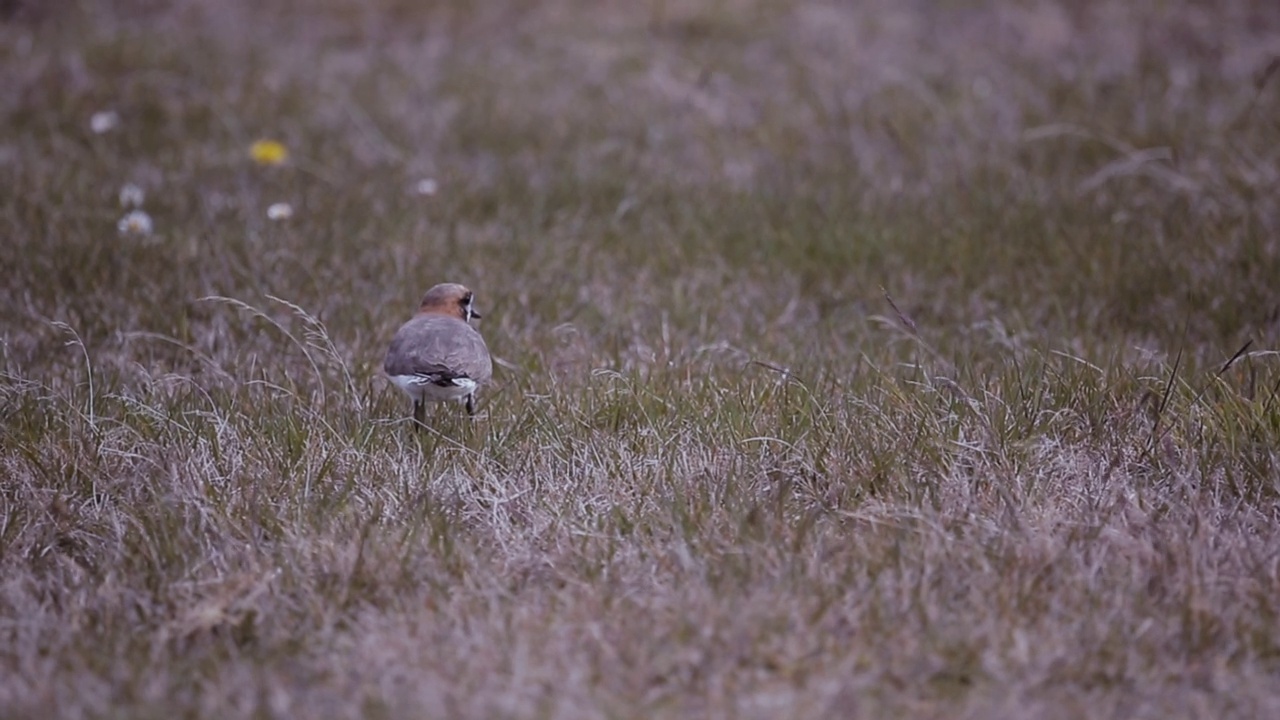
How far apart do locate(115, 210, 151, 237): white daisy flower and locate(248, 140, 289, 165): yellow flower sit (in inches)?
42.2

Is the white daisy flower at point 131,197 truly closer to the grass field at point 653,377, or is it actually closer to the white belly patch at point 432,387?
the grass field at point 653,377

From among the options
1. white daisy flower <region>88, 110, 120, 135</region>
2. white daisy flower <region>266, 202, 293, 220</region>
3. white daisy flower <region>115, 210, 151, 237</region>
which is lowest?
white daisy flower <region>88, 110, 120, 135</region>

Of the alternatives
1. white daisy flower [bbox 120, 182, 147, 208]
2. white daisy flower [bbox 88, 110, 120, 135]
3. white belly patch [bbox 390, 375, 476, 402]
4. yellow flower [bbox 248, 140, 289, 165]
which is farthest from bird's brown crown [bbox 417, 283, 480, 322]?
white daisy flower [bbox 88, 110, 120, 135]

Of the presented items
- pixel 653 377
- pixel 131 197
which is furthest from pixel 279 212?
pixel 653 377

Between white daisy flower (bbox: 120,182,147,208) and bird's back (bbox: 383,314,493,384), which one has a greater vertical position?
bird's back (bbox: 383,314,493,384)

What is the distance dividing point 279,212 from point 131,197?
90cm

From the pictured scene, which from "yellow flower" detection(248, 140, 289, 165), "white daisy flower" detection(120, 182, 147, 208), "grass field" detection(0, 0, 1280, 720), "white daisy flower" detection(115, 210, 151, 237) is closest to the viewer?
"grass field" detection(0, 0, 1280, 720)

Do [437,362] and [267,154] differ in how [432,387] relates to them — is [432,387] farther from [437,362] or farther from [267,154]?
[267,154]

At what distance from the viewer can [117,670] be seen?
9.61 feet

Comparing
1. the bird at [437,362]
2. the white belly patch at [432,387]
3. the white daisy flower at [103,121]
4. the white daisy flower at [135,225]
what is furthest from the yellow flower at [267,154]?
the white belly patch at [432,387]

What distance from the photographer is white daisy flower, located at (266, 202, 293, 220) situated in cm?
624

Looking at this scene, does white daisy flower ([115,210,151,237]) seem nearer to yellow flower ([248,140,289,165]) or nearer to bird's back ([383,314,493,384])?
yellow flower ([248,140,289,165])

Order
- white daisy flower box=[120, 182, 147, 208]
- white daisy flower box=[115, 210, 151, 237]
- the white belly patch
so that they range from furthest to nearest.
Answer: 1. white daisy flower box=[120, 182, 147, 208]
2. white daisy flower box=[115, 210, 151, 237]
3. the white belly patch

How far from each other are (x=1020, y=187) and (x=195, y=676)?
5.19 metres
